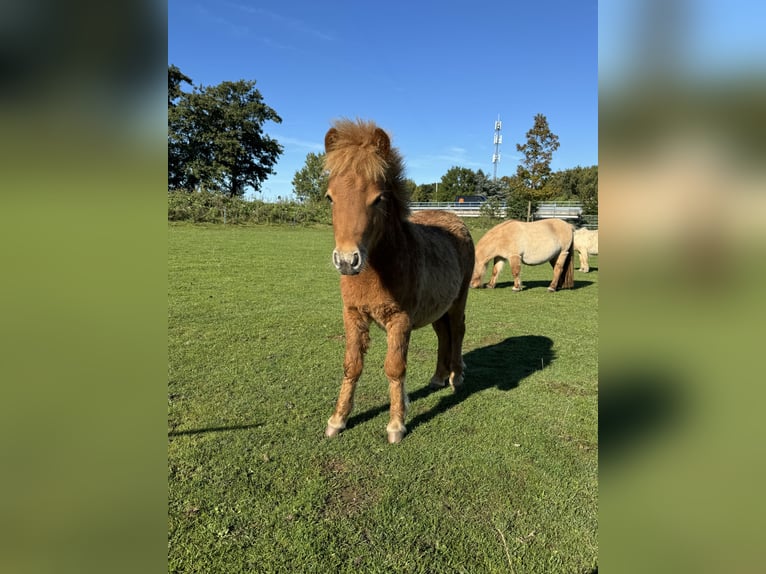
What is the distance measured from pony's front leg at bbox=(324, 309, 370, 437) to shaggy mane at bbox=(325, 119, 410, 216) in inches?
50.5

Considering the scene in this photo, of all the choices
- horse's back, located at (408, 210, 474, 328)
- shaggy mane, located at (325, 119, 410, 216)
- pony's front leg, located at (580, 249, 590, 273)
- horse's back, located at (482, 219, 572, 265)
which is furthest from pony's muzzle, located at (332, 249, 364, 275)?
pony's front leg, located at (580, 249, 590, 273)

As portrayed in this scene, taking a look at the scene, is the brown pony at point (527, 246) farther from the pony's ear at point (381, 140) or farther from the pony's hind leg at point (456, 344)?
the pony's ear at point (381, 140)

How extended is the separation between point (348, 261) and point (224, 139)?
44.1 m

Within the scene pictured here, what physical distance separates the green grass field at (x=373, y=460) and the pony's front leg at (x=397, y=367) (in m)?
0.17

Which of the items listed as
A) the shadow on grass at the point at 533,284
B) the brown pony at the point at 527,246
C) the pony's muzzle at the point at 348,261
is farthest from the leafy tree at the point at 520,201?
the pony's muzzle at the point at 348,261

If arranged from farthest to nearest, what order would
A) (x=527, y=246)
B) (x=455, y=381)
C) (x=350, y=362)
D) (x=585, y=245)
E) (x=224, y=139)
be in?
(x=224, y=139), (x=585, y=245), (x=527, y=246), (x=455, y=381), (x=350, y=362)

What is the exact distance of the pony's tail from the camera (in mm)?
13156

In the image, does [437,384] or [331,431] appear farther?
[437,384]

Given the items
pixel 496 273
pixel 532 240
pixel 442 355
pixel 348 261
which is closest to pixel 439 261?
pixel 442 355

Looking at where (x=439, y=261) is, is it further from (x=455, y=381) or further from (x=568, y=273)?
(x=568, y=273)

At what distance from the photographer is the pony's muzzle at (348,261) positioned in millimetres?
2863

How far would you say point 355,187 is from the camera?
10.0 ft
